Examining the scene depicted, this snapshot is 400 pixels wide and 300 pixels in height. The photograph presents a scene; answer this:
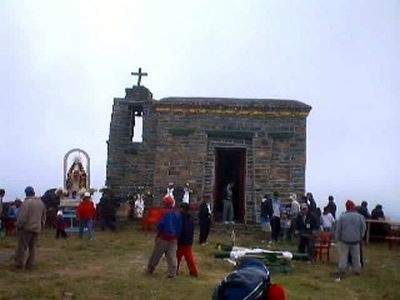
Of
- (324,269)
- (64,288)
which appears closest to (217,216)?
(324,269)

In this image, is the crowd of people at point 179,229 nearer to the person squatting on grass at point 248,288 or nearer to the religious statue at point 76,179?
the religious statue at point 76,179

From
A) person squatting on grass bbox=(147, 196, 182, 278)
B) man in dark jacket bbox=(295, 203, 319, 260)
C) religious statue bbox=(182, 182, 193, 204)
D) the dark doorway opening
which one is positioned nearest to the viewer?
person squatting on grass bbox=(147, 196, 182, 278)

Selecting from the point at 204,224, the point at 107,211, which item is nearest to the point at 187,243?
the point at 204,224

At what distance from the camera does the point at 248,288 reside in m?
3.12

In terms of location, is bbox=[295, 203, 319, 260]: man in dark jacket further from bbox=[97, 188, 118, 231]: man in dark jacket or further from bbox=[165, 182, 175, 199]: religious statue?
bbox=[97, 188, 118, 231]: man in dark jacket

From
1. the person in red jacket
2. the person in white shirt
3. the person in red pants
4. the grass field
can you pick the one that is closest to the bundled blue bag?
the grass field

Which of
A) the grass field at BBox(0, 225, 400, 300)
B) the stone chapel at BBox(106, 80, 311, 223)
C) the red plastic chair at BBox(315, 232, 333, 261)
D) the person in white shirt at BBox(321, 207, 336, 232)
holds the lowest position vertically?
the grass field at BBox(0, 225, 400, 300)

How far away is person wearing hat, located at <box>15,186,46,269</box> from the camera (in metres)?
10.3

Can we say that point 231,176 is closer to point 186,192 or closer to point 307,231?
point 186,192

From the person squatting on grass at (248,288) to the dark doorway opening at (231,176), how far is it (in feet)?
55.9

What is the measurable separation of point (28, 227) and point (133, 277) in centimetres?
222

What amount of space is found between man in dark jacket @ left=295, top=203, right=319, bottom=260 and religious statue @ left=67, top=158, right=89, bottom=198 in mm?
8800

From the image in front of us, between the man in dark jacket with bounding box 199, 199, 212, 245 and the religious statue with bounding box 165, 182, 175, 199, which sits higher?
the religious statue with bounding box 165, 182, 175, 199

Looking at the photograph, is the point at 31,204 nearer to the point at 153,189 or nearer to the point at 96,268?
the point at 96,268
